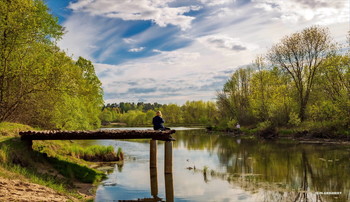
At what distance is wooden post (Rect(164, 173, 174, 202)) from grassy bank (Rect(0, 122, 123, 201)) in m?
4.14

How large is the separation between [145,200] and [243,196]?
5.26 m

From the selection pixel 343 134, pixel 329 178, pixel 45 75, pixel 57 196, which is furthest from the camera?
pixel 343 134

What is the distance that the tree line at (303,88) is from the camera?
44719 millimetres

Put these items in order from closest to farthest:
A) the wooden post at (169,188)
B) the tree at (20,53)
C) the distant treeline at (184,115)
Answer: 1. the wooden post at (169,188)
2. the tree at (20,53)
3. the distant treeline at (184,115)

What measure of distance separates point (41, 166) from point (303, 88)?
5356 cm

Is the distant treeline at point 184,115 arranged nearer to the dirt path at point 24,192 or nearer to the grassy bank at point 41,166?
the grassy bank at point 41,166

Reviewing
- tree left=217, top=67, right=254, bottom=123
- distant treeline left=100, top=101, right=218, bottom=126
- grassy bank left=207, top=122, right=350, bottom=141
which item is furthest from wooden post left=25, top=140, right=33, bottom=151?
distant treeline left=100, top=101, right=218, bottom=126

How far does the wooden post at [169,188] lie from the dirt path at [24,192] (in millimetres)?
5391

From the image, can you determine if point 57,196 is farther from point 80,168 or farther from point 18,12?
point 18,12

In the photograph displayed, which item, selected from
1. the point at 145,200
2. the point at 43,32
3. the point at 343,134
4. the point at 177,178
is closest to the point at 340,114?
the point at 343,134

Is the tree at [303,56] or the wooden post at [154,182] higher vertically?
the tree at [303,56]

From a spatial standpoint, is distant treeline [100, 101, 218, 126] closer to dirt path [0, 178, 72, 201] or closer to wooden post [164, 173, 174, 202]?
wooden post [164, 173, 174, 202]

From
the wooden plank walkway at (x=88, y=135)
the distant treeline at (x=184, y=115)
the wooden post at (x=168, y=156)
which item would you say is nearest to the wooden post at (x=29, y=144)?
the wooden plank walkway at (x=88, y=135)

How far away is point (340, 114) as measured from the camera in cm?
4231
